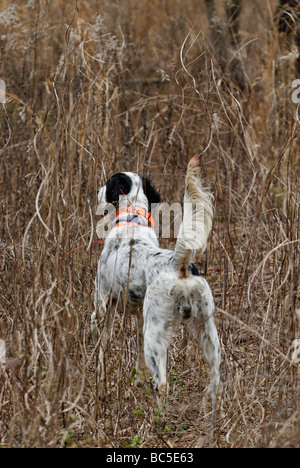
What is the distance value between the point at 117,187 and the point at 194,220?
96 centimetres

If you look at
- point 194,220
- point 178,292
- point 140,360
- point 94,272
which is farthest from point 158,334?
point 94,272

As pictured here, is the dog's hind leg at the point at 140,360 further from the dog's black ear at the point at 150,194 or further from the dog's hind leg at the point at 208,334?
the dog's black ear at the point at 150,194

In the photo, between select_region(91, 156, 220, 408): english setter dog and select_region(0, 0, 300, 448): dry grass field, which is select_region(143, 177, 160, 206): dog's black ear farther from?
select_region(91, 156, 220, 408): english setter dog

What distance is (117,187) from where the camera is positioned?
3604mm

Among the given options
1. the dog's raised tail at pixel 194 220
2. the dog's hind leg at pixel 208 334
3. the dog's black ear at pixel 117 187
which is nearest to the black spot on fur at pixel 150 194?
the dog's black ear at pixel 117 187

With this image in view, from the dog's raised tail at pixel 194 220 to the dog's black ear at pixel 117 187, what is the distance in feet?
2.97

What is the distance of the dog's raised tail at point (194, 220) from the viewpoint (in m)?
2.72

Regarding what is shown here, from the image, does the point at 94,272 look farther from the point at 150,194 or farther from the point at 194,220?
the point at 194,220

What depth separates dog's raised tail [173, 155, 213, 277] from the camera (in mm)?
2725

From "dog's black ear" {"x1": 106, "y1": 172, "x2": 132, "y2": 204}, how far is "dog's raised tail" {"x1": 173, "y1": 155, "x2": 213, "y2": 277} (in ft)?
2.97

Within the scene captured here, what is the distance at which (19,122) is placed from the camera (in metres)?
5.02
